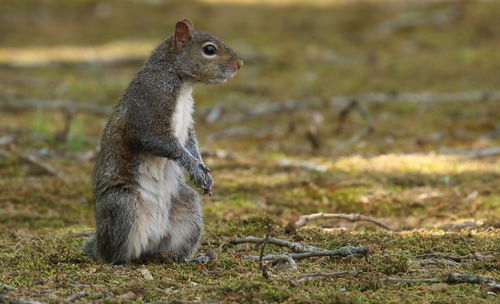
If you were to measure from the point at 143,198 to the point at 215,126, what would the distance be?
18.6ft

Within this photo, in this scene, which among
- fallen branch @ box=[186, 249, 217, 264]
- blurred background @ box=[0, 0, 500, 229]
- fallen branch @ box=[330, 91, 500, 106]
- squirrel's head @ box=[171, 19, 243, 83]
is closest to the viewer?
fallen branch @ box=[186, 249, 217, 264]

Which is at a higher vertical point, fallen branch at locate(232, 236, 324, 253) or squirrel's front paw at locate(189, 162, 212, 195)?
squirrel's front paw at locate(189, 162, 212, 195)

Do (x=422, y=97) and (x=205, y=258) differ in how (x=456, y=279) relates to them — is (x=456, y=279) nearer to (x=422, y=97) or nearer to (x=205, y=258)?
(x=205, y=258)

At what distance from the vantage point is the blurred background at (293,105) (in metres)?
7.41

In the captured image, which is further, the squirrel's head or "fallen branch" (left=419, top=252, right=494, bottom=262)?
the squirrel's head

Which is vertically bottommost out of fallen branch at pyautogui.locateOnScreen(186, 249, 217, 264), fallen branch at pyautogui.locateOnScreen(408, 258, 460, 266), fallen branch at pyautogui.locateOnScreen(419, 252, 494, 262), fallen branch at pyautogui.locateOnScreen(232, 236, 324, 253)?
fallen branch at pyautogui.locateOnScreen(186, 249, 217, 264)

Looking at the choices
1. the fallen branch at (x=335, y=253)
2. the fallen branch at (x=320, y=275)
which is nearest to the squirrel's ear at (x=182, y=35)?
the fallen branch at (x=335, y=253)

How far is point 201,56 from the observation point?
18.4ft

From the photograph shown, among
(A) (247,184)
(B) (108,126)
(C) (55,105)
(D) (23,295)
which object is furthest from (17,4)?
(D) (23,295)

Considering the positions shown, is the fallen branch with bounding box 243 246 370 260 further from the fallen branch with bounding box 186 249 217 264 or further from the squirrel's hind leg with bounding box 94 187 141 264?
the squirrel's hind leg with bounding box 94 187 141 264

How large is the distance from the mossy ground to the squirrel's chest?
0.81 m

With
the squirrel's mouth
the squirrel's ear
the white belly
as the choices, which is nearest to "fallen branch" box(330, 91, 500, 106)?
the squirrel's mouth

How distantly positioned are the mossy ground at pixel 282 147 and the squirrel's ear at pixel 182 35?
4.46ft

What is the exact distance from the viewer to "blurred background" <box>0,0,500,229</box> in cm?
741
